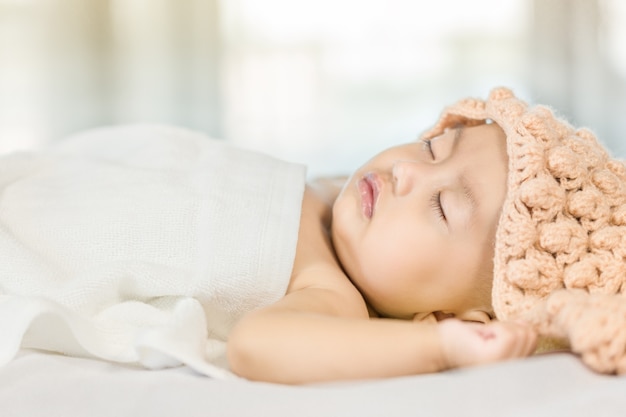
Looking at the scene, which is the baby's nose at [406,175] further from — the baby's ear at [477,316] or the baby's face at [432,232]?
the baby's ear at [477,316]

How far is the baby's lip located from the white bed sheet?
438 mm

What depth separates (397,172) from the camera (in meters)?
1.23

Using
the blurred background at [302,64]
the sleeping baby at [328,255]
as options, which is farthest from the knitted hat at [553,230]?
the blurred background at [302,64]

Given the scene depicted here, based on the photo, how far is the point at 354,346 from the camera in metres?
0.87

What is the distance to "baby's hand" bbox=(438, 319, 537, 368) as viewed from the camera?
850 millimetres

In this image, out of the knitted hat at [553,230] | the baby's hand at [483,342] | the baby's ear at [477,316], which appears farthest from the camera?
the baby's ear at [477,316]

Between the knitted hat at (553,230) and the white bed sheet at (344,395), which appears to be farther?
the knitted hat at (553,230)

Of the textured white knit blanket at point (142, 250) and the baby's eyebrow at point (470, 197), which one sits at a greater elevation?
the baby's eyebrow at point (470, 197)

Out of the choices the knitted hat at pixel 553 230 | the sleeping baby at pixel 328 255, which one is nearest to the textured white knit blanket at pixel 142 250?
the sleeping baby at pixel 328 255

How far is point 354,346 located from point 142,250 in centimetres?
42

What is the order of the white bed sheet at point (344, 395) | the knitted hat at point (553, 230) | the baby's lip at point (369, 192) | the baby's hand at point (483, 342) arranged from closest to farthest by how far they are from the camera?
the white bed sheet at point (344, 395), the baby's hand at point (483, 342), the knitted hat at point (553, 230), the baby's lip at point (369, 192)

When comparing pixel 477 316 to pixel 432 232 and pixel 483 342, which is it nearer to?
pixel 432 232

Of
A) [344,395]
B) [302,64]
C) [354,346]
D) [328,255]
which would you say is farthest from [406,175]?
[302,64]

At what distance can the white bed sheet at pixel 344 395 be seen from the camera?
729 mm
